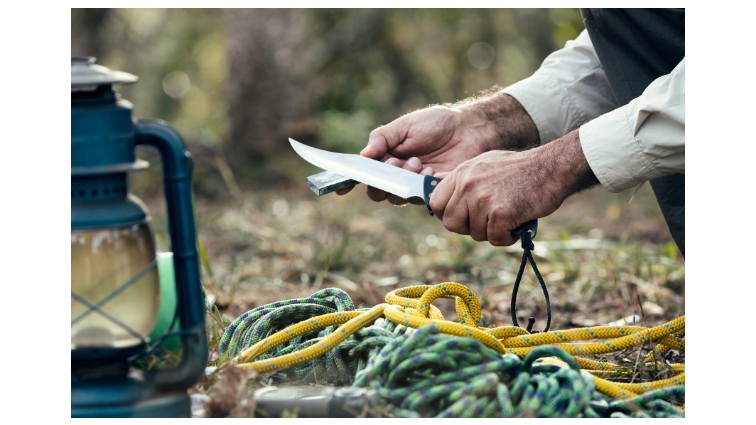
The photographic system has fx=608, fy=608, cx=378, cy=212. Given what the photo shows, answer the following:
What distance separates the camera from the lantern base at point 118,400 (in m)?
1.28

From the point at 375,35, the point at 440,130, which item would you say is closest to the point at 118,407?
the point at 440,130

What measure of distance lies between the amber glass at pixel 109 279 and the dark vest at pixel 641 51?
1.92 m

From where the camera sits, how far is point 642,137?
1856 millimetres

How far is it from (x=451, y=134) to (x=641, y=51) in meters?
0.80

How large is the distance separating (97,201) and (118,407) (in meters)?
0.43

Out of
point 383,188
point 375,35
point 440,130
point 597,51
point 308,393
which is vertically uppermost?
point 375,35

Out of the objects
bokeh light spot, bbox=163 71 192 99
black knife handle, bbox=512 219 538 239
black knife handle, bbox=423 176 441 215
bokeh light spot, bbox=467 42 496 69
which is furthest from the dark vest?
bokeh light spot, bbox=163 71 192 99

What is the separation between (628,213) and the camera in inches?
Result: 208

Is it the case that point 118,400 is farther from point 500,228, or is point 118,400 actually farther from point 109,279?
point 500,228

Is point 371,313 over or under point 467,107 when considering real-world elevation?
under

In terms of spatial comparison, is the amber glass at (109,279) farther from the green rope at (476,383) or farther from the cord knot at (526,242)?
the cord knot at (526,242)

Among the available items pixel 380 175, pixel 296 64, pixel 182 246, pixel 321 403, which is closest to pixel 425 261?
pixel 380 175

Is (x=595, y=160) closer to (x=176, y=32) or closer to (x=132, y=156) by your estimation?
(x=132, y=156)

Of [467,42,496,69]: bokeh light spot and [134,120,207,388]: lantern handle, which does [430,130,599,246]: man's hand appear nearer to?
[134,120,207,388]: lantern handle
